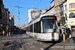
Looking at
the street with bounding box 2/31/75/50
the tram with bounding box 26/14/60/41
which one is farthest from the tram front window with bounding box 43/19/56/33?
the street with bounding box 2/31/75/50

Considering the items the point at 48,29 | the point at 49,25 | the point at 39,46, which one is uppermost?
the point at 49,25

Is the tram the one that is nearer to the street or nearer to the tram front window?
the tram front window

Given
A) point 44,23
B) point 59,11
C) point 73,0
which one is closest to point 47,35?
point 44,23

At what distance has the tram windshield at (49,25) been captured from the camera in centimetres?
1223

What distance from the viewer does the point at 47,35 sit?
11.9 m

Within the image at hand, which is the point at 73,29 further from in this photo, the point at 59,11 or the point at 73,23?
the point at 59,11

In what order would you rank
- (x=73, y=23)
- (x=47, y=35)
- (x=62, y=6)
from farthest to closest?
1. (x=62, y=6)
2. (x=73, y=23)
3. (x=47, y=35)

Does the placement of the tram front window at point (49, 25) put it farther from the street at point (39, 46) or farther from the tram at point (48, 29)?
the street at point (39, 46)

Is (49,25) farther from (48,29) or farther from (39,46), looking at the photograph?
(39,46)

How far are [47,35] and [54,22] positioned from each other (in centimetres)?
178

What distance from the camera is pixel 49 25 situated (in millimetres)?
12273

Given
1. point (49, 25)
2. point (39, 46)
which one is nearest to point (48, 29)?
point (49, 25)

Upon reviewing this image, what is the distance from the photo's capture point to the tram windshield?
12.2 meters

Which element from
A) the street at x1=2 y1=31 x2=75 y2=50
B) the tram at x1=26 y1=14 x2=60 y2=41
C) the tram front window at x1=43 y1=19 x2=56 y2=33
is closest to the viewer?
the street at x1=2 y1=31 x2=75 y2=50
